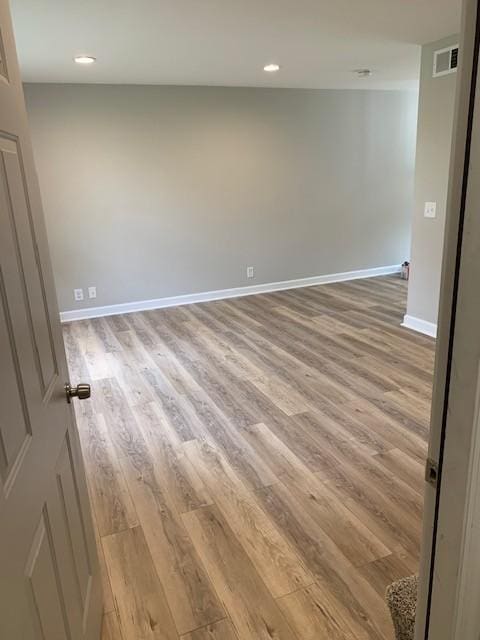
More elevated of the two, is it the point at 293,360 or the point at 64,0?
the point at 64,0

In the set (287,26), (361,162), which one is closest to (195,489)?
(287,26)

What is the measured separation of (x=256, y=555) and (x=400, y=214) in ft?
19.1

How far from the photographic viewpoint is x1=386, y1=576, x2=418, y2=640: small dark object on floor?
1.32 m

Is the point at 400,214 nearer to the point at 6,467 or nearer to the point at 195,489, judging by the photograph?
the point at 195,489

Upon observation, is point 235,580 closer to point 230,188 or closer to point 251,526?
point 251,526

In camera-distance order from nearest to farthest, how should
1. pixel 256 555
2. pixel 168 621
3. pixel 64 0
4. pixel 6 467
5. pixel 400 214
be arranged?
1. pixel 6 467
2. pixel 168 621
3. pixel 256 555
4. pixel 64 0
5. pixel 400 214

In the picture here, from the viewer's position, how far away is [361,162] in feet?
20.5

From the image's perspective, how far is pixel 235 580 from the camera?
1818mm

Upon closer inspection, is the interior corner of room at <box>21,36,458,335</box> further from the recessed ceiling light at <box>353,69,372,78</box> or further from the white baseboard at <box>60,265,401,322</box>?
the recessed ceiling light at <box>353,69,372,78</box>

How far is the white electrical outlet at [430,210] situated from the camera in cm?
414

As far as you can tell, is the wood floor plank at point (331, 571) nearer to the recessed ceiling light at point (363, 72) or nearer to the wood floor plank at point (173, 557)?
the wood floor plank at point (173, 557)

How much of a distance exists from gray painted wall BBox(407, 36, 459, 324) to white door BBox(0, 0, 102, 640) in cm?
326

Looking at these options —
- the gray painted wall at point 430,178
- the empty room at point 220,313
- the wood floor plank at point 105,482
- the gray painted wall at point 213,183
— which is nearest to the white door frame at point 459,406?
the empty room at point 220,313

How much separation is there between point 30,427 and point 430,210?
4.02 metres
